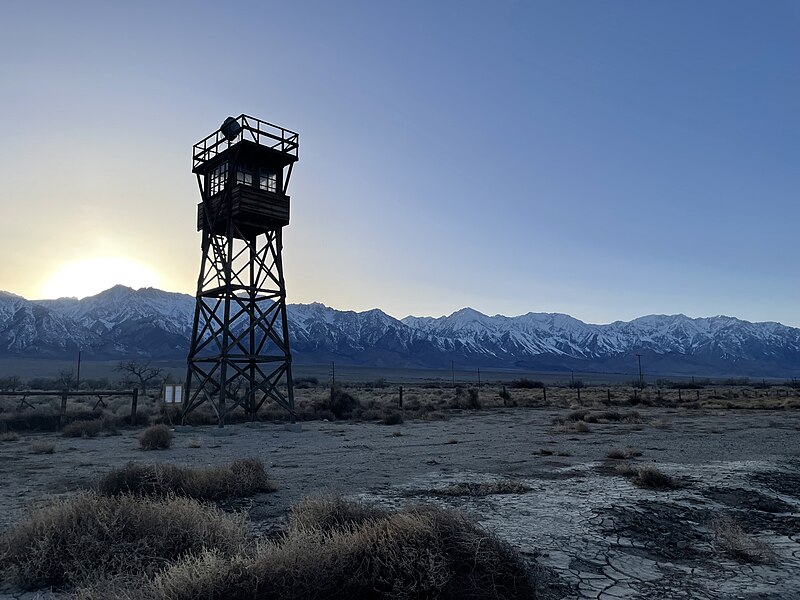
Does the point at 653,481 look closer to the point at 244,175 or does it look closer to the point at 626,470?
the point at 626,470

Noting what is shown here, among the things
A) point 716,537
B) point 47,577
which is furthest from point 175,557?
point 716,537

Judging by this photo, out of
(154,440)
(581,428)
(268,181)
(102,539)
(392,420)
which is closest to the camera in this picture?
(102,539)

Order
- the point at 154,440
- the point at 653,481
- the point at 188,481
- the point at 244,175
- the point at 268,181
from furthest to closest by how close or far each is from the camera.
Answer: the point at 268,181 → the point at 244,175 → the point at 154,440 → the point at 653,481 → the point at 188,481

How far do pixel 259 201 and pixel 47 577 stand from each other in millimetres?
20039

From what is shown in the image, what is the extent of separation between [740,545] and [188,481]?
8042 mm

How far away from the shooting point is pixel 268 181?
83.5ft

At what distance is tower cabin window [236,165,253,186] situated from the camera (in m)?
24.3

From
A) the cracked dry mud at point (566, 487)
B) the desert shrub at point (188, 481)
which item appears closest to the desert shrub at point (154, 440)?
the cracked dry mud at point (566, 487)

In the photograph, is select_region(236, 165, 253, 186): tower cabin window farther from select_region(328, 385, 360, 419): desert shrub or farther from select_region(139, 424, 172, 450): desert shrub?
select_region(328, 385, 360, 419): desert shrub

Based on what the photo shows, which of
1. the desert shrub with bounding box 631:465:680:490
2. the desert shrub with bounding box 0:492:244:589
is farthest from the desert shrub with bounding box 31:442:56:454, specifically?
the desert shrub with bounding box 631:465:680:490

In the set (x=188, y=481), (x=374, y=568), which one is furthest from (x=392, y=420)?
(x=374, y=568)

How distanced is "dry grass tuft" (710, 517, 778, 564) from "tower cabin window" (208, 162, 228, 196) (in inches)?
890

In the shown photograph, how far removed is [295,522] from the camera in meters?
6.39

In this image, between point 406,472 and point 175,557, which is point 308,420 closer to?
point 406,472
